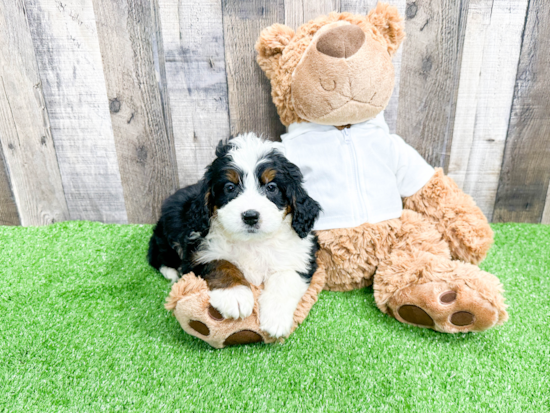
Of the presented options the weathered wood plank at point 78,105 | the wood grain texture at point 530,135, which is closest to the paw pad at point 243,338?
the weathered wood plank at point 78,105

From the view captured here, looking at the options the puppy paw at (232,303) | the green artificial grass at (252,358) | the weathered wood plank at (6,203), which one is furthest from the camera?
the weathered wood plank at (6,203)

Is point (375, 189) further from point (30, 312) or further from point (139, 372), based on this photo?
point (30, 312)

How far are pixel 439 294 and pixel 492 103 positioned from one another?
1452 millimetres

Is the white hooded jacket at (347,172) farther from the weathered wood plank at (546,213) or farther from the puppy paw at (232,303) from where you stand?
the weathered wood plank at (546,213)

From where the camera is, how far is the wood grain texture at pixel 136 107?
2.17 m

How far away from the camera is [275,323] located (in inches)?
58.4

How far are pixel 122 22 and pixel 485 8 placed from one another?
216 cm

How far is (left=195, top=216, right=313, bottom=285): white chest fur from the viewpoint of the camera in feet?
5.62

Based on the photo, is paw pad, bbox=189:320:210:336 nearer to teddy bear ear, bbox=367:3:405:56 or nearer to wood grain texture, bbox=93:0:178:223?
wood grain texture, bbox=93:0:178:223

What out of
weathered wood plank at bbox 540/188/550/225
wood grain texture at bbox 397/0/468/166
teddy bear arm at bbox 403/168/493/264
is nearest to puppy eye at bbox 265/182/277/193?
teddy bear arm at bbox 403/168/493/264

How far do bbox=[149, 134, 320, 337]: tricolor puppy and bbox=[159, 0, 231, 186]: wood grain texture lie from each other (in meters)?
0.66

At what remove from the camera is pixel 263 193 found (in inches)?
62.9

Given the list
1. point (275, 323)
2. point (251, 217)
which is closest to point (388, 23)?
point (251, 217)

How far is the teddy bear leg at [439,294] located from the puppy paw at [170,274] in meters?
1.09
